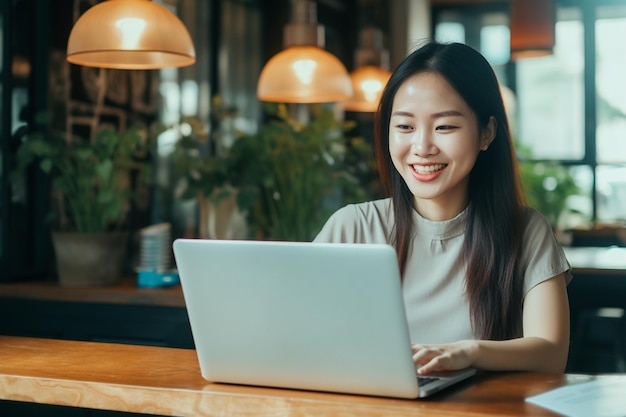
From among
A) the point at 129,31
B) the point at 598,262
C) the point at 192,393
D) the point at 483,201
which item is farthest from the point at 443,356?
the point at 598,262

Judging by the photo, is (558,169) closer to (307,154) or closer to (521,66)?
(521,66)

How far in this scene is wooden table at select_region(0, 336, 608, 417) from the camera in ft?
4.69

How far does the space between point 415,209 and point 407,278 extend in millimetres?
180

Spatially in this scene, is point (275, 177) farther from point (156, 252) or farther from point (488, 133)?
point (488, 133)

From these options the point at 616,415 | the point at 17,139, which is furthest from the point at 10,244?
the point at 616,415

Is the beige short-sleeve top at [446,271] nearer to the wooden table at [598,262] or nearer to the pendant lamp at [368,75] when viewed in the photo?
the wooden table at [598,262]

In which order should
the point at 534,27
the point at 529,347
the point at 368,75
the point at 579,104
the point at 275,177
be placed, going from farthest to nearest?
the point at 579,104 < the point at 368,75 < the point at 534,27 < the point at 275,177 < the point at 529,347

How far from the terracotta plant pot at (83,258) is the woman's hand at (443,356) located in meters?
2.02

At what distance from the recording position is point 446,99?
6.70ft

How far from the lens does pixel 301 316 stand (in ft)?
4.88

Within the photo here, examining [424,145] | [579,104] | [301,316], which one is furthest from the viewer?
[579,104]

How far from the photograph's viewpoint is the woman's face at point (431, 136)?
2.00 m

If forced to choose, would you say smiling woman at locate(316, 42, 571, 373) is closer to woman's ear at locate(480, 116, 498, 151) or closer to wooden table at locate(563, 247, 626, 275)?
woman's ear at locate(480, 116, 498, 151)

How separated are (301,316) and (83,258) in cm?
206
